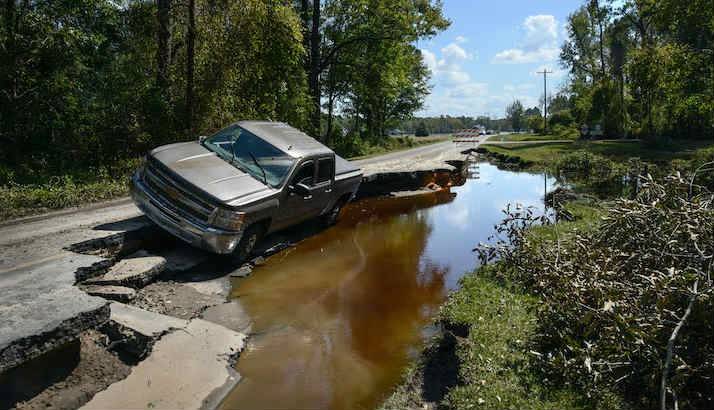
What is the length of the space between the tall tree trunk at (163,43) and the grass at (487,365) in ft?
37.2

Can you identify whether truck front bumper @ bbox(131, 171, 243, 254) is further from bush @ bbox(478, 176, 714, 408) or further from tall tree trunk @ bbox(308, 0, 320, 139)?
tall tree trunk @ bbox(308, 0, 320, 139)

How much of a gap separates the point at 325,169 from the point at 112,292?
5121 millimetres

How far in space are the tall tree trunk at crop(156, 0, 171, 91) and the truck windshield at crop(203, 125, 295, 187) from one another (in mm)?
6091

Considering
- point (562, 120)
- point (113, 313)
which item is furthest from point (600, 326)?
point (562, 120)

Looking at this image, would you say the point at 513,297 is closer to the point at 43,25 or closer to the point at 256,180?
the point at 256,180

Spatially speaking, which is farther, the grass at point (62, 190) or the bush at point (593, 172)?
the bush at point (593, 172)

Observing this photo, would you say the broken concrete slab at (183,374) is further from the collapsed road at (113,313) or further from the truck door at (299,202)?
the truck door at (299,202)

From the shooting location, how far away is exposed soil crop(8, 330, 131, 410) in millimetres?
3816

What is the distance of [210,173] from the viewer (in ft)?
25.1

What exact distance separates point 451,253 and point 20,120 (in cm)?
1155

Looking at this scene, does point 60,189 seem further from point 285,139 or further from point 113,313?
point 113,313

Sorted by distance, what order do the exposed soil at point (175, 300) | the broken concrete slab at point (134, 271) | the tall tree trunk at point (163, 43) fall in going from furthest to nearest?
1. the tall tree trunk at point (163, 43)
2. the broken concrete slab at point (134, 271)
3. the exposed soil at point (175, 300)

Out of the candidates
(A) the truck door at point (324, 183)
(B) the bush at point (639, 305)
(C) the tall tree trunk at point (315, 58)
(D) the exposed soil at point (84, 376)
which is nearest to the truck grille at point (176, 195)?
(D) the exposed soil at point (84, 376)

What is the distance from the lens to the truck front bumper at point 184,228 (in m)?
7.02
